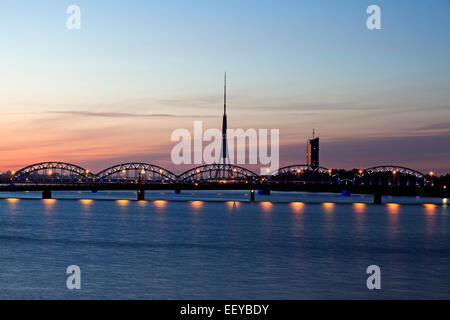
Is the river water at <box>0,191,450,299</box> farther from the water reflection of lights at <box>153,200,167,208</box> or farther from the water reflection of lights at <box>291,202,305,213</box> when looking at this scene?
the water reflection of lights at <box>153,200,167,208</box>

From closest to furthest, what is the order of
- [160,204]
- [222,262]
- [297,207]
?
[222,262] < [297,207] < [160,204]

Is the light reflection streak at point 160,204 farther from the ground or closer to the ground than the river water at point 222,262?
closer to the ground

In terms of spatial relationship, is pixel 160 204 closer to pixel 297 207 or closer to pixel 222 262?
pixel 297 207

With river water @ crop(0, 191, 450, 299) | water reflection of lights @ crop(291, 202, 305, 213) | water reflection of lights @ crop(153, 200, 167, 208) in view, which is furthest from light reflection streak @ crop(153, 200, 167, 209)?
river water @ crop(0, 191, 450, 299)

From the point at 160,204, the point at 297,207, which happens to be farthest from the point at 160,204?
the point at 297,207

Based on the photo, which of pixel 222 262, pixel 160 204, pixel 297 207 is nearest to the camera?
pixel 222 262

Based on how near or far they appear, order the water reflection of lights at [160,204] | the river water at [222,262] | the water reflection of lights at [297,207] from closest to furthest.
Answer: the river water at [222,262] < the water reflection of lights at [297,207] < the water reflection of lights at [160,204]

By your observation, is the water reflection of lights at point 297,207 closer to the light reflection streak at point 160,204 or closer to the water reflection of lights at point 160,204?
the light reflection streak at point 160,204

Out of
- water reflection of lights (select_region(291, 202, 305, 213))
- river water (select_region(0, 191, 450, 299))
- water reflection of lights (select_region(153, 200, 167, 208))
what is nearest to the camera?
river water (select_region(0, 191, 450, 299))

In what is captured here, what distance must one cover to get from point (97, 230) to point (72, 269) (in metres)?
36.3

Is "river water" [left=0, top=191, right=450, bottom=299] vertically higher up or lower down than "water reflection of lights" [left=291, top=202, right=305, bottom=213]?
higher up

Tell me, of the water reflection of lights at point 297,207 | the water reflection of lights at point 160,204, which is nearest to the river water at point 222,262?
the water reflection of lights at point 297,207
